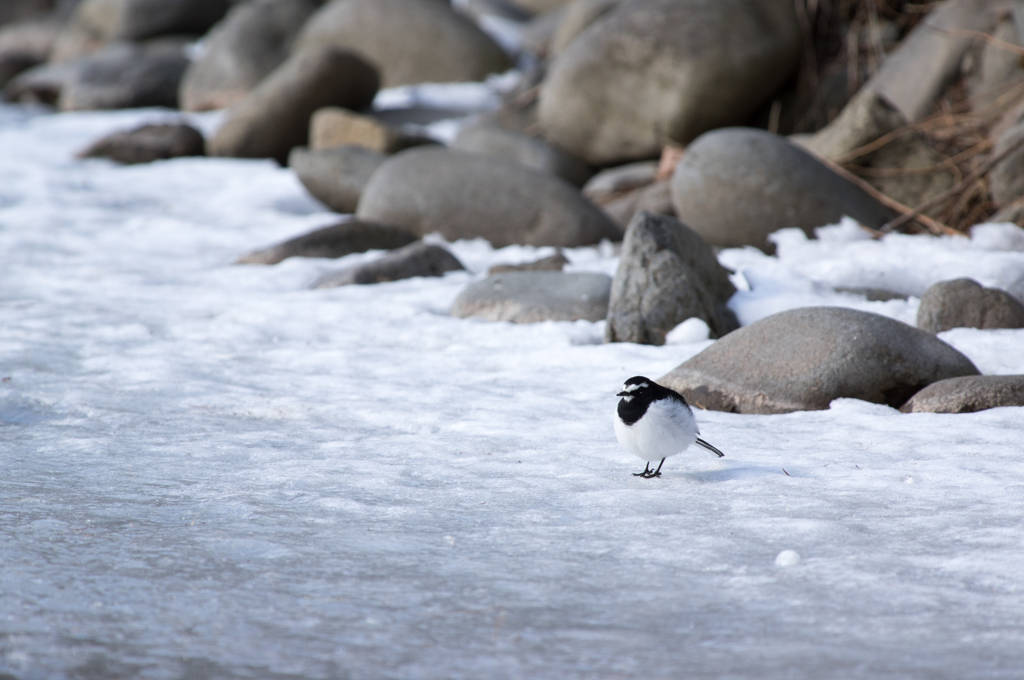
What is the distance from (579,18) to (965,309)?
7.46 m

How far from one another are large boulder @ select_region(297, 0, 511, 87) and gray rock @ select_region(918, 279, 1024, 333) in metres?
7.95

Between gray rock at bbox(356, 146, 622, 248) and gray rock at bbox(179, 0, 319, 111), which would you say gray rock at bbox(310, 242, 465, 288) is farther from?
gray rock at bbox(179, 0, 319, 111)

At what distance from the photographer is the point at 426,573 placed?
217cm

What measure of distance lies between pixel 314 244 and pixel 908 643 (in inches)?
210

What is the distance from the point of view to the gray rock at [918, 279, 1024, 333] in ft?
14.8

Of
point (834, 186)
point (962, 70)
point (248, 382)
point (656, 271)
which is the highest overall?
point (962, 70)

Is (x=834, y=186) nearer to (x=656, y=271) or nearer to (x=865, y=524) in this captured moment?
(x=656, y=271)

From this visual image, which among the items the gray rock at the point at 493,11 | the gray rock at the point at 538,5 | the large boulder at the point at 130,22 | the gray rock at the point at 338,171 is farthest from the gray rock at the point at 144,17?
the gray rock at the point at 338,171

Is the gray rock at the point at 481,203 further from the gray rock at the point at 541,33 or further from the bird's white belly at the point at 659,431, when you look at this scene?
the gray rock at the point at 541,33

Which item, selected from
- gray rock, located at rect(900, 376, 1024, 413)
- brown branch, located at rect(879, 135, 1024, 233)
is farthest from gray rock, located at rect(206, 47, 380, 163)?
gray rock, located at rect(900, 376, 1024, 413)

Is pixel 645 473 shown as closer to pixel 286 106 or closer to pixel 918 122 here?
pixel 918 122

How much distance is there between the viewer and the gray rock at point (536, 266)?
6.02 metres

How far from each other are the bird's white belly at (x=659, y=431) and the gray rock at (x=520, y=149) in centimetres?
592

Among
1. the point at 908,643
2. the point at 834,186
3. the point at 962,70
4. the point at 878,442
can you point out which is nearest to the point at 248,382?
the point at 878,442
